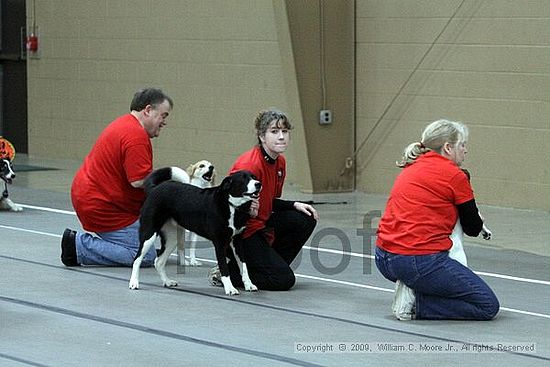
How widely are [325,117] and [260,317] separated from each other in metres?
7.89

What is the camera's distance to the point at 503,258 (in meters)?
11.0

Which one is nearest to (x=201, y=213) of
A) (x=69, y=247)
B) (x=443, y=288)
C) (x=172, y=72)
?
(x=69, y=247)

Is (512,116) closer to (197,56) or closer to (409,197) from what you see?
Result: (197,56)

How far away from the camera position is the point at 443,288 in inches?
312

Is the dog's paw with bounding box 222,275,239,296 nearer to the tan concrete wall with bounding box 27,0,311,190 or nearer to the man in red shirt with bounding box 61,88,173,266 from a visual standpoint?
the man in red shirt with bounding box 61,88,173,266

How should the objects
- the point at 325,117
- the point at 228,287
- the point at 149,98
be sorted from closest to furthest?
the point at 228,287
the point at 149,98
the point at 325,117

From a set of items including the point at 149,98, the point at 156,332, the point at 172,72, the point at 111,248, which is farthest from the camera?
the point at 172,72

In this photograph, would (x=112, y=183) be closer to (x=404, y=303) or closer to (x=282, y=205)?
(x=282, y=205)

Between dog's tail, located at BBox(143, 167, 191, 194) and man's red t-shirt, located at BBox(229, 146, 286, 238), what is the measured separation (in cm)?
44

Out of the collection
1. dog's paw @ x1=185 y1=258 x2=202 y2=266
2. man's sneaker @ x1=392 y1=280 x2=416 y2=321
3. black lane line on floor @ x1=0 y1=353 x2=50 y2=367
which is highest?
man's sneaker @ x1=392 y1=280 x2=416 y2=321

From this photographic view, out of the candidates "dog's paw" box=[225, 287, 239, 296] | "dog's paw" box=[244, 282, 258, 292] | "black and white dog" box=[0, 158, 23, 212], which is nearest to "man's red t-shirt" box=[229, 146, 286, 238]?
"dog's paw" box=[244, 282, 258, 292]

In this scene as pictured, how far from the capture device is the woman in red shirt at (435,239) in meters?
7.95

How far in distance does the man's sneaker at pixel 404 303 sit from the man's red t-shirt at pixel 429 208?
241 millimetres

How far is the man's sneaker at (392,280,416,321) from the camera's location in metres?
8.05
